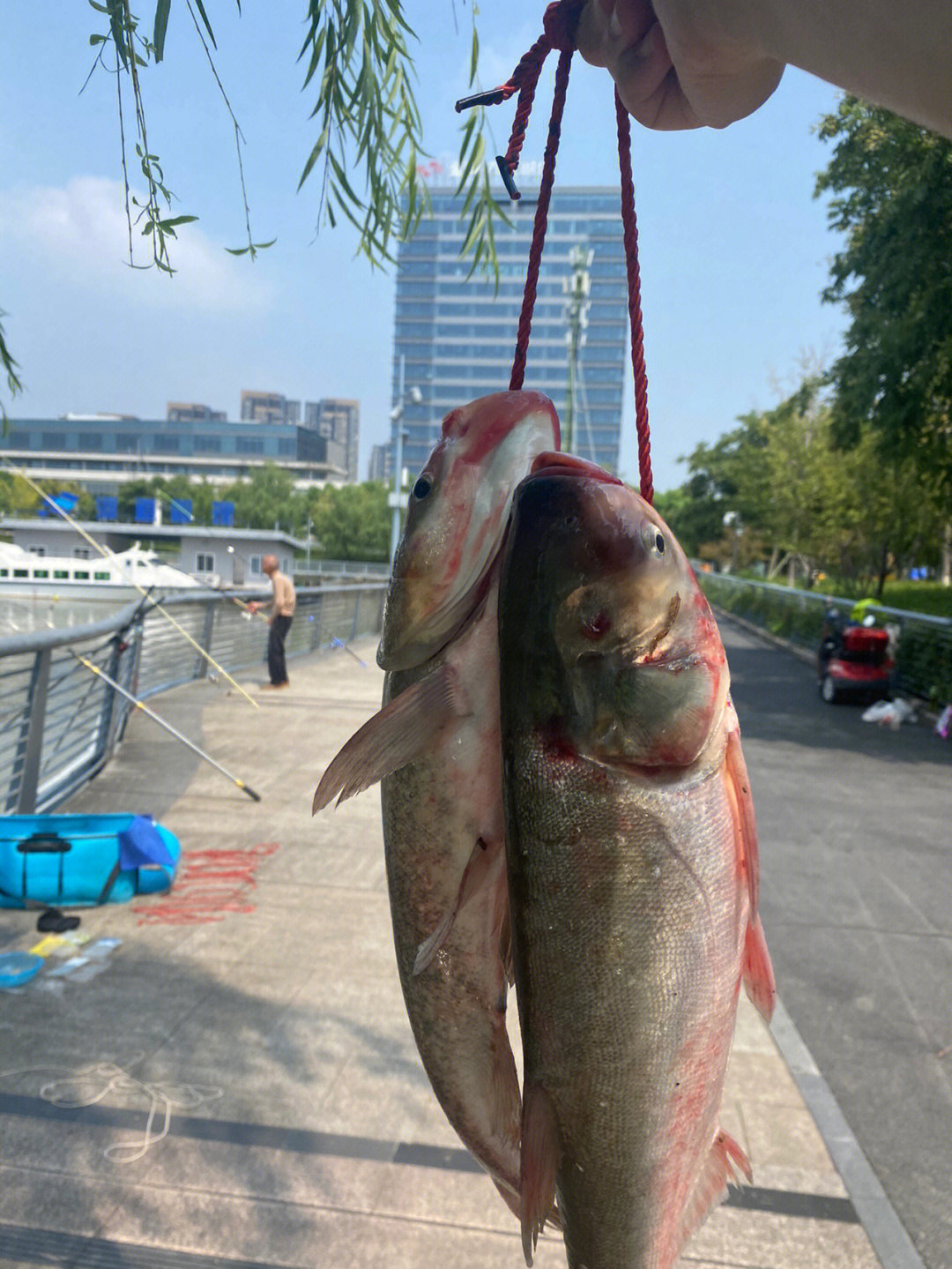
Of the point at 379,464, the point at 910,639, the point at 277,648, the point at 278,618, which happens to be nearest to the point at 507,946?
the point at 278,618

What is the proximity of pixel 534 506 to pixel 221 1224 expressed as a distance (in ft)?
10.1

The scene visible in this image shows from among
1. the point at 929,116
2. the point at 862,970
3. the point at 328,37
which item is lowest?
the point at 862,970

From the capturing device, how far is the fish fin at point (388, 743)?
1.17m

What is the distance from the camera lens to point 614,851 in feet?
3.56

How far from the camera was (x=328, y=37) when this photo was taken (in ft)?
7.29

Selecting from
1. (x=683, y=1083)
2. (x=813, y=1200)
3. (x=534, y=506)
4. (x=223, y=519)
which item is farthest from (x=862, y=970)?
(x=223, y=519)

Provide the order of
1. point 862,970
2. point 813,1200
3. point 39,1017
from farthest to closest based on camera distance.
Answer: point 862,970
point 39,1017
point 813,1200

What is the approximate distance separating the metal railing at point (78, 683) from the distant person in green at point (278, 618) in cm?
92

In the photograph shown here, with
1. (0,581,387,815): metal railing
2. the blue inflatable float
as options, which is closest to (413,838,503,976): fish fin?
the blue inflatable float

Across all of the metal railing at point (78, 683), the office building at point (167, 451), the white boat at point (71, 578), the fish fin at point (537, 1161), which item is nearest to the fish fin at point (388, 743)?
the fish fin at point (537, 1161)

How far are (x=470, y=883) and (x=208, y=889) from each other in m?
5.32

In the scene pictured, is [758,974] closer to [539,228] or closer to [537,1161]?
[537,1161]

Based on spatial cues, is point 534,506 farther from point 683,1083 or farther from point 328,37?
point 328,37

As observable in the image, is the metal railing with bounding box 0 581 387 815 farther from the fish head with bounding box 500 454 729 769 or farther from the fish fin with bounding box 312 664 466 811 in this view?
the fish head with bounding box 500 454 729 769
